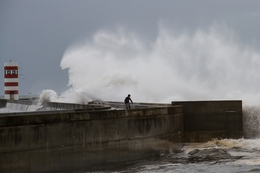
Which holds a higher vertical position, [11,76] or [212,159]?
[11,76]

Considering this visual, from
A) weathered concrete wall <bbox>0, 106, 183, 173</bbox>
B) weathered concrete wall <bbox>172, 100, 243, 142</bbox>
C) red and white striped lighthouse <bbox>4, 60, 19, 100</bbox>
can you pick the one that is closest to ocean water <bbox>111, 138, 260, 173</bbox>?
weathered concrete wall <bbox>172, 100, 243, 142</bbox>

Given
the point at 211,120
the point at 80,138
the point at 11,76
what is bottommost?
the point at 80,138

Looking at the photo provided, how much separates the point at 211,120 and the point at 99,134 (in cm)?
520

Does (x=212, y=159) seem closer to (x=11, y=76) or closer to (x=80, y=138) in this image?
(x=80, y=138)

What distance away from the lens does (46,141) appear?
1199cm

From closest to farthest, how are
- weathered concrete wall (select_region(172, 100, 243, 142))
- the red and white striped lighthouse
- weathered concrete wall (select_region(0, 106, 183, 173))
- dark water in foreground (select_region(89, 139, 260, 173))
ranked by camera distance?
weathered concrete wall (select_region(0, 106, 183, 173)), dark water in foreground (select_region(89, 139, 260, 173)), weathered concrete wall (select_region(172, 100, 243, 142)), the red and white striped lighthouse

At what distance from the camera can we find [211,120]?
1686 cm

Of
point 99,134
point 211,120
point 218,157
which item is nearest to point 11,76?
point 211,120

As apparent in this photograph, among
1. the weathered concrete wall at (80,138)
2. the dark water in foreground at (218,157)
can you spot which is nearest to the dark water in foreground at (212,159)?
the dark water in foreground at (218,157)

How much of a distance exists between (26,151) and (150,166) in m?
3.65

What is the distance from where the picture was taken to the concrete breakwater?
1148 cm

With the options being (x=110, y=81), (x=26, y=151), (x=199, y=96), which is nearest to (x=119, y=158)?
(x=26, y=151)

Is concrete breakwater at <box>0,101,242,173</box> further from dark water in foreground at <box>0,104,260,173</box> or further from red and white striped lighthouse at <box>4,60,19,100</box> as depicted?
red and white striped lighthouse at <box>4,60,19,100</box>

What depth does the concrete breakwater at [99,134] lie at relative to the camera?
37.7 ft
